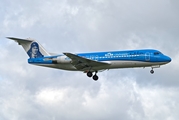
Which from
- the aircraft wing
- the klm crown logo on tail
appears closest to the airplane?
the aircraft wing

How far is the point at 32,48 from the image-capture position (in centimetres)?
6025

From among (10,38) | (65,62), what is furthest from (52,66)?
(10,38)

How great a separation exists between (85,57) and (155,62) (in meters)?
8.71

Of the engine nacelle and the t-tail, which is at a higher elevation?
the t-tail

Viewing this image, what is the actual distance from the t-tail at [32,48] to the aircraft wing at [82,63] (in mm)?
5662

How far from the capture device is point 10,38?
5731 centimetres

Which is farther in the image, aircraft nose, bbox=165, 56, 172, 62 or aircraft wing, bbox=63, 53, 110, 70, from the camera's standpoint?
aircraft nose, bbox=165, 56, 172, 62

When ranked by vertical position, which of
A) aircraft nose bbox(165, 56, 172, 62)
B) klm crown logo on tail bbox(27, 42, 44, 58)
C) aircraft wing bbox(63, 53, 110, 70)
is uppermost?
klm crown logo on tail bbox(27, 42, 44, 58)

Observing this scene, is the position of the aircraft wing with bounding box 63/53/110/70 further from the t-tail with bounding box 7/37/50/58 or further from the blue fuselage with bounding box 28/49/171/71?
the t-tail with bounding box 7/37/50/58

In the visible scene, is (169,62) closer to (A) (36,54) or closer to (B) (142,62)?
(B) (142,62)

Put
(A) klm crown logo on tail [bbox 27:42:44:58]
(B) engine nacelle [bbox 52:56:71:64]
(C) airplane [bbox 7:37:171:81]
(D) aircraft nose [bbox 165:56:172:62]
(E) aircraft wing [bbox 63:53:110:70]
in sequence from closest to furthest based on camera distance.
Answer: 1. (E) aircraft wing [bbox 63:53:110:70]
2. (C) airplane [bbox 7:37:171:81]
3. (D) aircraft nose [bbox 165:56:172:62]
4. (B) engine nacelle [bbox 52:56:71:64]
5. (A) klm crown logo on tail [bbox 27:42:44:58]

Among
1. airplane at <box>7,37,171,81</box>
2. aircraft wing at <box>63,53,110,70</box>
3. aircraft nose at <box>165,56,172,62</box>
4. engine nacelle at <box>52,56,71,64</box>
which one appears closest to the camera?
aircraft wing at <box>63,53,110,70</box>

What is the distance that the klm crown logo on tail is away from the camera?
59719 mm

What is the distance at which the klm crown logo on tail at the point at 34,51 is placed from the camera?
5972cm
